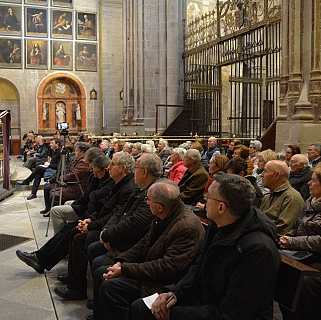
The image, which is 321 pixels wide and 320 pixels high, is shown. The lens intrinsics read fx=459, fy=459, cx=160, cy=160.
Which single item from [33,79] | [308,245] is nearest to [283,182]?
[308,245]

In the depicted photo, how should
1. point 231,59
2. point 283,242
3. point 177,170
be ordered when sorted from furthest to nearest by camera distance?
1. point 231,59
2. point 177,170
3. point 283,242

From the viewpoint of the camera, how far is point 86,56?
22391 millimetres

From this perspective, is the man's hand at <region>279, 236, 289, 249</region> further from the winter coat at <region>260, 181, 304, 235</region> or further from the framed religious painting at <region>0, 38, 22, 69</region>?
the framed religious painting at <region>0, 38, 22, 69</region>

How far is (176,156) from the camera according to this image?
701 centimetres

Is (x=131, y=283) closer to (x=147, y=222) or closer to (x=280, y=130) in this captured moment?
(x=147, y=222)

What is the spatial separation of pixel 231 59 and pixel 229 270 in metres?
11.2

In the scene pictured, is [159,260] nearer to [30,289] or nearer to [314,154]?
[30,289]

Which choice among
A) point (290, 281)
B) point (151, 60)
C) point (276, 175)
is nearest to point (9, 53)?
point (151, 60)

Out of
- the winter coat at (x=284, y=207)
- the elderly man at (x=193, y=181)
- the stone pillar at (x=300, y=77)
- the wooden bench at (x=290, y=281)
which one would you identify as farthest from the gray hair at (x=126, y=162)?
the stone pillar at (x=300, y=77)

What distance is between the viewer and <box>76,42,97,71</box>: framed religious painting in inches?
875

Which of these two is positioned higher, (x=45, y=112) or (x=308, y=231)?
(x=45, y=112)

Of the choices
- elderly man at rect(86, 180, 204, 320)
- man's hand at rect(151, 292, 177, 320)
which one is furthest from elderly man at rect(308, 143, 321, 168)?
man's hand at rect(151, 292, 177, 320)

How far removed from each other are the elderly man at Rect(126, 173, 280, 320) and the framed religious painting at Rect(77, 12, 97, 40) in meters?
21.0

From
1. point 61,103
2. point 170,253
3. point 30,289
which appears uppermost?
point 61,103
